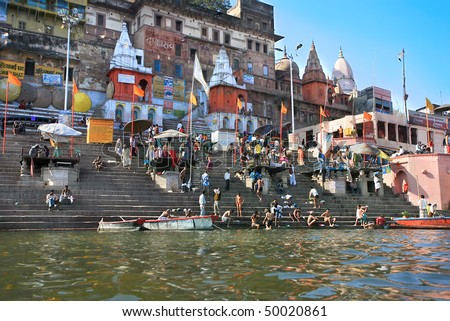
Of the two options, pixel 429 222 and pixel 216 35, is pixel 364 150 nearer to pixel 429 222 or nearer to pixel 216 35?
pixel 429 222

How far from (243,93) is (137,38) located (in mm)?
11699

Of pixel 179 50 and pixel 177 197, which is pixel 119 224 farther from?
pixel 179 50

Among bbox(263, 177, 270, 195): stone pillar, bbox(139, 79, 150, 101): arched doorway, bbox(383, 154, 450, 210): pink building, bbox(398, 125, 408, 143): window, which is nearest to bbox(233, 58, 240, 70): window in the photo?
bbox(139, 79, 150, 101): arched doorway

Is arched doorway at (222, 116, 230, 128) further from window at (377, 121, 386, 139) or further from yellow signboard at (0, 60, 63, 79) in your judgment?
yellow signboard at (0, 60, 63, 79)

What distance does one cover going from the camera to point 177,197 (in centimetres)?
1775

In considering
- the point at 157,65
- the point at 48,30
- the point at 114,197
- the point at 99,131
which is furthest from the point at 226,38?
the point at 114,197

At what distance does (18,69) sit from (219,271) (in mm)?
34037

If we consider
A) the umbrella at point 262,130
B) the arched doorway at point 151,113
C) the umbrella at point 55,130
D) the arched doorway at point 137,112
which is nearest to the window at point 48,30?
the arched doorway at point 137,112

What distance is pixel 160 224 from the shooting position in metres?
14.4

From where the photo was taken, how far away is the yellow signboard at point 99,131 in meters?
22.5

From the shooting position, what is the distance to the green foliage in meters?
49.7

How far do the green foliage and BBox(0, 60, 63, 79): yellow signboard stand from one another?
19.9 metres

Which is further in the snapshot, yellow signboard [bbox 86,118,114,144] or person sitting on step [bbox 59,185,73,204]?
yellow signboard [bbox 86,118,114,144]
